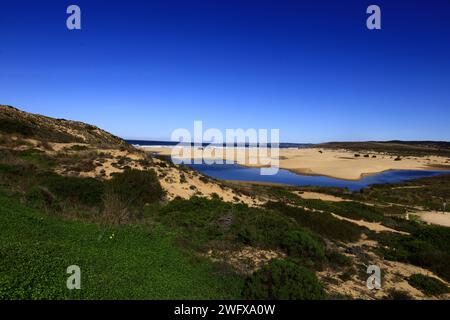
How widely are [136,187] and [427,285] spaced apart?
1480 cm

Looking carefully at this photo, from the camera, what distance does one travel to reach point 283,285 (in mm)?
7492

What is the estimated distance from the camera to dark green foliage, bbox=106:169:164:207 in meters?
17.2

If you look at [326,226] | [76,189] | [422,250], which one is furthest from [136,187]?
[422,250]

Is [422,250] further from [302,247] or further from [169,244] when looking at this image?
[169,244]

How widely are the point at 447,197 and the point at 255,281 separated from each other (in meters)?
41.0

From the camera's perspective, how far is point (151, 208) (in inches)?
670

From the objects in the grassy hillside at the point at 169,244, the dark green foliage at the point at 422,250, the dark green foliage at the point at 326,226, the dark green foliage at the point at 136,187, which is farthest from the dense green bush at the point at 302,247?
the dark green foliage at the point at 136,187

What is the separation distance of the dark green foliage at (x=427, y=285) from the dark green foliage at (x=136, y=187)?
12943 millimetres

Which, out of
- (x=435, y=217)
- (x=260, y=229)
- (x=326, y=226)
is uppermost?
(x=260, y=229)

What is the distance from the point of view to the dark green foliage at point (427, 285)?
34.5 ft

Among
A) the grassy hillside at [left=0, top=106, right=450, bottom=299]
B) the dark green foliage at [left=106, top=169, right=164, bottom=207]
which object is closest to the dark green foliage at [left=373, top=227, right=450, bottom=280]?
the grassy hillside at [left=0, top=106, right=450, bottom=299]

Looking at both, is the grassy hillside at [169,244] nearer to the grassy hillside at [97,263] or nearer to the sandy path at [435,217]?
the grassy hillside at [97,263]

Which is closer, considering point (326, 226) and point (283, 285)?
point (283, 285)
